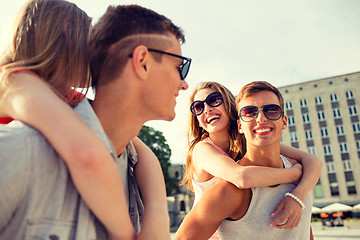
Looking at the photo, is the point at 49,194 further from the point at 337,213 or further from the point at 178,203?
the point at 178,203

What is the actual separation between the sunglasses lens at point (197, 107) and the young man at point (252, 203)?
906mm

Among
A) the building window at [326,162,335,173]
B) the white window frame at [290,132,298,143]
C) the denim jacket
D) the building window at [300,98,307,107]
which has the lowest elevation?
the building window at [326,162,335,173]

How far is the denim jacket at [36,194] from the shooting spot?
112 cm

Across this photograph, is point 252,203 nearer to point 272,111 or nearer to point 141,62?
point 272,111

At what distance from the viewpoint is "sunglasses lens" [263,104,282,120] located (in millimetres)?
2615

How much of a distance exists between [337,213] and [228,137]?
50231 mm

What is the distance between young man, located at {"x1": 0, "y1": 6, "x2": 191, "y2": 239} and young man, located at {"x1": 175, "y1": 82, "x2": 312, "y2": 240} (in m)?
0.77

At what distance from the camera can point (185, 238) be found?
231 centimetres

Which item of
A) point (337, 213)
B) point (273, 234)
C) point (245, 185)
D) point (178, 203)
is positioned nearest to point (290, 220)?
point (273, 234)

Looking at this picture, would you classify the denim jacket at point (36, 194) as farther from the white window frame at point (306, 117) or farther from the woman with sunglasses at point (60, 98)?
the white window frame at point (306, 117)

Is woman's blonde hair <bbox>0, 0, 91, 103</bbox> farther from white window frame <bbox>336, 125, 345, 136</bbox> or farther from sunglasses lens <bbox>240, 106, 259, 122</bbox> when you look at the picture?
white window frame <bbox>336, 125, 345, 136</bbox>

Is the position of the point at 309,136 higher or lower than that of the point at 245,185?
Result: higher

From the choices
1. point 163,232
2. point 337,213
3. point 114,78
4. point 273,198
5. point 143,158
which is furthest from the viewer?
point 337,213

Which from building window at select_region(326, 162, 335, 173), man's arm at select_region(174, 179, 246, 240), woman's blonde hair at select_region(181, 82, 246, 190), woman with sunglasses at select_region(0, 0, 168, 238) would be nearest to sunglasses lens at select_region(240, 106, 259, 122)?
man's arm at select_region(174, 179, 246, 240)
